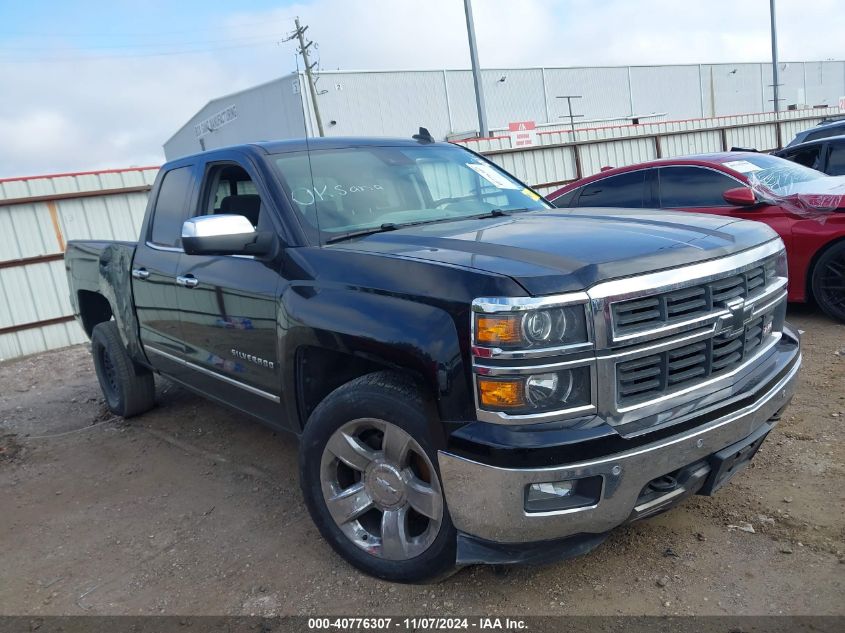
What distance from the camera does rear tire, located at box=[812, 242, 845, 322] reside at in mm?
5859

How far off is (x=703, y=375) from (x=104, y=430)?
4.70 m

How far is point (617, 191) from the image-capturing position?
7223mm

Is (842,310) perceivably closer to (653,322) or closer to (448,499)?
(653,322)

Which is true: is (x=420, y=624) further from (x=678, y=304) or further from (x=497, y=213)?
(x=497, y=213)

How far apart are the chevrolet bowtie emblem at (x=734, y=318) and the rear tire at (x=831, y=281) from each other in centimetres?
389

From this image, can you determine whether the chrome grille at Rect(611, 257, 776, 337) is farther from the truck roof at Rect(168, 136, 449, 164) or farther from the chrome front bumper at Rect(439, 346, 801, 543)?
the truck roof at Rect(168, 136, 449, 164)

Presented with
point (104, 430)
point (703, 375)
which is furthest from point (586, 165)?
point (703, 375)

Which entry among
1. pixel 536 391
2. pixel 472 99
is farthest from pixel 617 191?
pixel 472 99

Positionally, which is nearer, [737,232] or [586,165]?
[737,232]

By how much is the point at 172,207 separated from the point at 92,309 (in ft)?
6.92

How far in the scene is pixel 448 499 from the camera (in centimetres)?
245

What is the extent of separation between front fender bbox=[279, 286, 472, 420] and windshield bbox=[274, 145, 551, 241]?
1.41 feet

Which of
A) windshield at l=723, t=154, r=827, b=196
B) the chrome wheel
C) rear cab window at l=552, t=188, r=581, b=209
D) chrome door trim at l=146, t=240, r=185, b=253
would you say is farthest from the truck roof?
Answer: windshield at l=723, t=154, r=827, b=196

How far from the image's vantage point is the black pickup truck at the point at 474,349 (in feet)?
7.49
